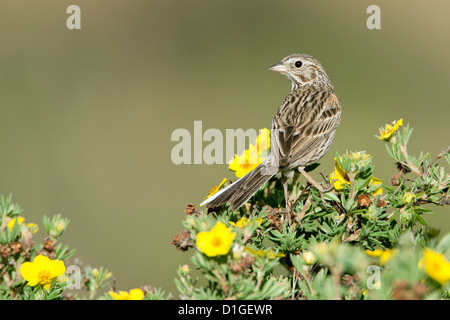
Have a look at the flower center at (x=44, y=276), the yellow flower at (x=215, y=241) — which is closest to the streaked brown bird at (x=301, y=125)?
the yellow flower at (x=215, y=241)

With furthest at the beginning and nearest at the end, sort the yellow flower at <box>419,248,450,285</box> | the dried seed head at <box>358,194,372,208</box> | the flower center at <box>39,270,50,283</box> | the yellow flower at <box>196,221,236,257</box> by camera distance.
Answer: the dried seed head at <box>358,194,372,208</box> → the flower center at <box>39,270,50,283</box> → the yellow flower at <box>196,221,236,257</box> → the yellow flower at <box>419,248,450,285</box>

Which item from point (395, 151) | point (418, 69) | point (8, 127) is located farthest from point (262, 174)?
point (418, 69)

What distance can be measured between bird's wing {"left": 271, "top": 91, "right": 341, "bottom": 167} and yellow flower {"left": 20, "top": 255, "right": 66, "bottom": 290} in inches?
77.8

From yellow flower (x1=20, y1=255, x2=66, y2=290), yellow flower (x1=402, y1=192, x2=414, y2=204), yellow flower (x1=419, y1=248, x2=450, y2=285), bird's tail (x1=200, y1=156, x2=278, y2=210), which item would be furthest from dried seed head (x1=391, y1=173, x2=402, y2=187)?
yellow flower (x1=20, y1=255, x2=66, y2=290)

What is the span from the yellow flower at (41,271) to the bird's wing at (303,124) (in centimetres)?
198

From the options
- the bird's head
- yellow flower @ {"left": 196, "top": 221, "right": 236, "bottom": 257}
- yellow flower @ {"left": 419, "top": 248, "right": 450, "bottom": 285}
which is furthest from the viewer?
the bird's head

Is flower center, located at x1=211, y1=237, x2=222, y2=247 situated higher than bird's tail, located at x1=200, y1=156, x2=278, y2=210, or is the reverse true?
bird's tail, located at x1=200, y1=156, x2=278, y2=210

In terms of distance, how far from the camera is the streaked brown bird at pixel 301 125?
361 cm

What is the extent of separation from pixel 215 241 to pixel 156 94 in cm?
967

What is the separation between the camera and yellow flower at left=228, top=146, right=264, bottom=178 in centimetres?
302

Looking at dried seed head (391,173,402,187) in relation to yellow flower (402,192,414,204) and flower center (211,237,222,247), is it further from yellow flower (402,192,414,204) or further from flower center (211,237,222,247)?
flower center (211,237,222,247)

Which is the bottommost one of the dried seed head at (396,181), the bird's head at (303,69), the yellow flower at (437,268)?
the yellow flower at (437,268)

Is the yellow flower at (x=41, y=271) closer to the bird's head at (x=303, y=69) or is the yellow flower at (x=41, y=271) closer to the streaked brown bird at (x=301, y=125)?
the streaked brown bird at (x=301, y=125)

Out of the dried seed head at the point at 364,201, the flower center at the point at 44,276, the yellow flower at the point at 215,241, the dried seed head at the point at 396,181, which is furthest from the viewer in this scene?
the dried seed head at the point at 396,181
